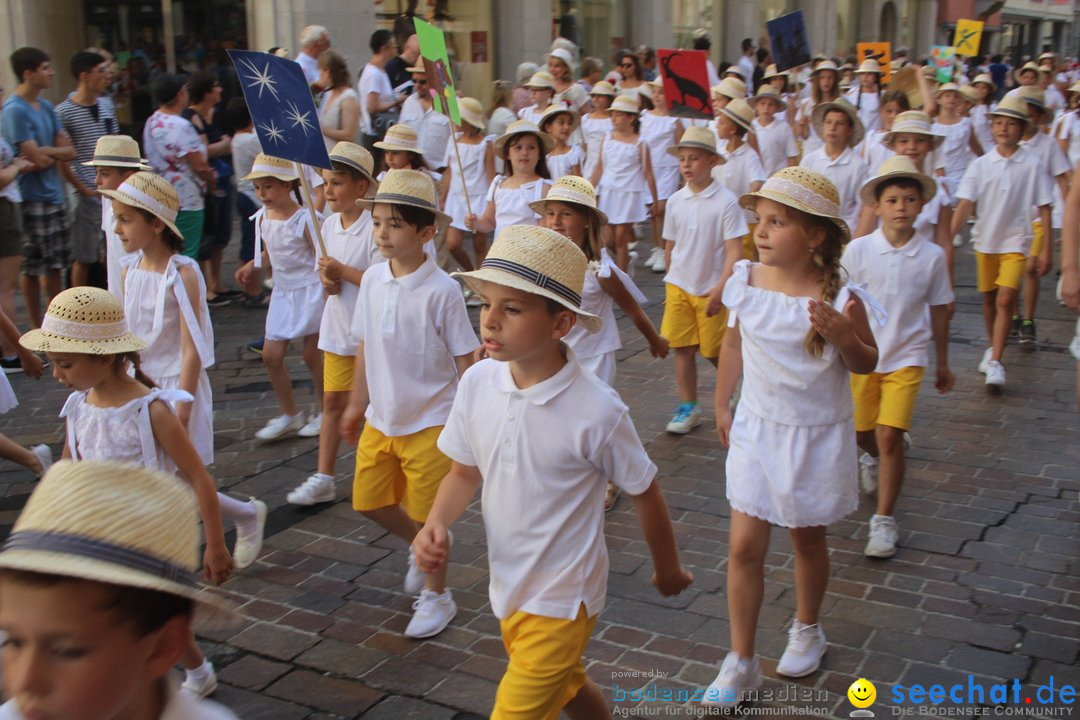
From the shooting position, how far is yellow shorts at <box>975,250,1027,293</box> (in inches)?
337

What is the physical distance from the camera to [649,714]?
13.6 feet

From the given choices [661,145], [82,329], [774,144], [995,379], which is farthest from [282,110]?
[774,144]

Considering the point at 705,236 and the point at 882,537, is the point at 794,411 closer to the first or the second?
the point at 882,537

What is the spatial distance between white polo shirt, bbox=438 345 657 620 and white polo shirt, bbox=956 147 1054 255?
20.3ft

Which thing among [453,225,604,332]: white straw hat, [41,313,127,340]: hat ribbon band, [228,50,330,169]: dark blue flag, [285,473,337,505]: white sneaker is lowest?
[285,473,337,505]: white sneaker

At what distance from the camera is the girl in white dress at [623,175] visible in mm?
11922

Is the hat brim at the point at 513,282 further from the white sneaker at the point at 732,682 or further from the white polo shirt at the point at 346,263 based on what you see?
the white polo shirt at the point at 346,263

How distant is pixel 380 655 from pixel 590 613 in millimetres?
1467

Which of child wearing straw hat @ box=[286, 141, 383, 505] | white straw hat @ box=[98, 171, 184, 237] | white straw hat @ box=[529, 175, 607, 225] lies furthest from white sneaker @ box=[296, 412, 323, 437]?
white straw hat @ box=[529, 175, 607, 225]

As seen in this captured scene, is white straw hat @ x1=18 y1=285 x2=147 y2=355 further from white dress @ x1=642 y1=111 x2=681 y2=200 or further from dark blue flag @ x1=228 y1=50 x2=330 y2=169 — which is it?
white dress @ x1=642 y1=111 x2=681 y2=200

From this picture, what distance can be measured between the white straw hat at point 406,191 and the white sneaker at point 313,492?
6.00 ft

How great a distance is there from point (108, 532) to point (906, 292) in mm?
4714

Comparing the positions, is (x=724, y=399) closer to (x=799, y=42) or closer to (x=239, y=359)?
(x=239, y=359)

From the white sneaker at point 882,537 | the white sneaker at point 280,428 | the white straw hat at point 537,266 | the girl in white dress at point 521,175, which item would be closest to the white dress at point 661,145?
the girl in white dress at point 521,175
